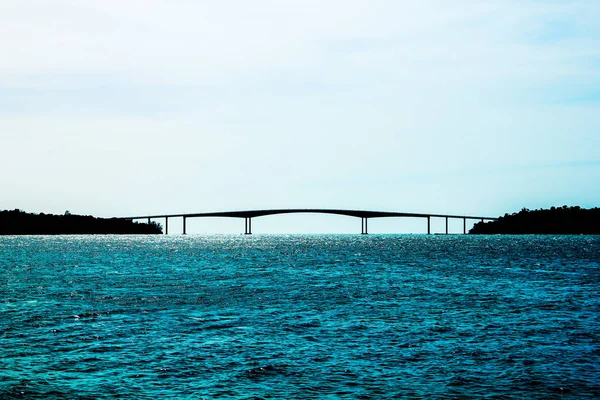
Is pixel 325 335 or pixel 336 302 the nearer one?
pixel 325 335

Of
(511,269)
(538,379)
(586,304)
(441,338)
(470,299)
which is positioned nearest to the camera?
(538,379)

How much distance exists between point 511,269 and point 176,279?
3847cm

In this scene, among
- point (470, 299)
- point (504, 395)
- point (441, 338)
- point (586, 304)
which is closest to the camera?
point (504, 395)

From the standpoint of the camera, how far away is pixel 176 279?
6038cm

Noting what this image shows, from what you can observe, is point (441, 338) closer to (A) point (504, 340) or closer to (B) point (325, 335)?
(A) point (504, 340)

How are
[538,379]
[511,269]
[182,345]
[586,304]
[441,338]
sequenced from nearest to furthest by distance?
[538,379] → [182,345] → [441,338] → [586,304] → [511,269]

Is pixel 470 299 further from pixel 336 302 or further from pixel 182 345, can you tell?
pixel 182 345

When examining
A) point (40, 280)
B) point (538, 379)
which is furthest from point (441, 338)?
point (40, 280)

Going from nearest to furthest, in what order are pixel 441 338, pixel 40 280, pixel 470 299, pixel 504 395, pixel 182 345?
pixel 504 395 < pixel 182 345 < pixel 441 338 < pixel 470 299 < pixel 40 280

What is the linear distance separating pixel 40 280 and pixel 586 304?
43901mm

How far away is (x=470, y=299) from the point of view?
146 ft

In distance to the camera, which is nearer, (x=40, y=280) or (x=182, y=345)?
(x=182, y=345)

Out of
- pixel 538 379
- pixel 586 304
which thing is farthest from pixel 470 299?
pixel 538 379

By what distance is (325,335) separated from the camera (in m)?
29.8
